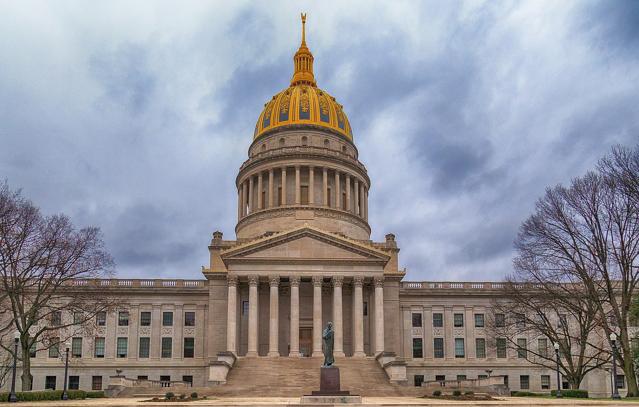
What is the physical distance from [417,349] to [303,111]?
34.0 meters

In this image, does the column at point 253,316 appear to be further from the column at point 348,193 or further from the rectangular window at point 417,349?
the column at point 348,193

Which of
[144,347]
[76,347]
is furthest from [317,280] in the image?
[76,347]

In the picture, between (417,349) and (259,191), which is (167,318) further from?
(417,349)

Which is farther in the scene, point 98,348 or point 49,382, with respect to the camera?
point 98,348

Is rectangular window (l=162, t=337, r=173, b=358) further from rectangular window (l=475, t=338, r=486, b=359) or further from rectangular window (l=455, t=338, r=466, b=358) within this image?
rectangular window (l=475, t=338, r=486, b=359)

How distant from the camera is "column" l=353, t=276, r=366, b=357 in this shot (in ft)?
214

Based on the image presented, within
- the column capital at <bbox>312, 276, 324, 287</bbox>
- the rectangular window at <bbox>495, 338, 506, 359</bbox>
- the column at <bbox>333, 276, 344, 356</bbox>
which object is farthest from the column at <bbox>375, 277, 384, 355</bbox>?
the rectangular window at <bbox>495, 338, 506, 359</bbox>

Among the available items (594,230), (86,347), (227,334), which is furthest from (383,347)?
(86,347)

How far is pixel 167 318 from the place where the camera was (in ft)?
249

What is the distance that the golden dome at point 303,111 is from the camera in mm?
90312

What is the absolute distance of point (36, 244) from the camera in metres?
48.8

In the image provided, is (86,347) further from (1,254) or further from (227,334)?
(1,254)

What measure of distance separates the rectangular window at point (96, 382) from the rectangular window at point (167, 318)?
8.62 m

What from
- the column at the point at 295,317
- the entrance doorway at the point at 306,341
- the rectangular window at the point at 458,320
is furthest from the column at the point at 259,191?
the rectangular window at the point at 458,320
